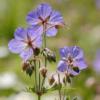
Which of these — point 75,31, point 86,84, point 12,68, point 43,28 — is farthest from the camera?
point 75,31

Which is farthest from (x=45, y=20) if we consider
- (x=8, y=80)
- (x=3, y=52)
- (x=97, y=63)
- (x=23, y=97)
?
(x=3, y=52)

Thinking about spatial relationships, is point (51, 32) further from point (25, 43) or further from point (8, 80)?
point (8, 80)

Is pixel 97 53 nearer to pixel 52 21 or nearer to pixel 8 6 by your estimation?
pixel 8 6

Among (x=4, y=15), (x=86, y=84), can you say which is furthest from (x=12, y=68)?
(x=4, y=15)

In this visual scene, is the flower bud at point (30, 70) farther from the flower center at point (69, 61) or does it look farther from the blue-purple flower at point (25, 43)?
the flower center at point (69, 61)

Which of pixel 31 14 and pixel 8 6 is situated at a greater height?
pixel 31 14

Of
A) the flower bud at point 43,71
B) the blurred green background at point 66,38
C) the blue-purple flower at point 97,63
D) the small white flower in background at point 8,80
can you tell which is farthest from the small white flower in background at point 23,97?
the flower bud at point 43,71

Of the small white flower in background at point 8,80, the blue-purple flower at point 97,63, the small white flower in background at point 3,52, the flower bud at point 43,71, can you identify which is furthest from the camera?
the small white flower in background at point 3,52

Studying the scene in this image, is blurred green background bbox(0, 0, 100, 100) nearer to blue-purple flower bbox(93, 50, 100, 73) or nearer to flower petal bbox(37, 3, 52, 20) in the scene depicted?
blue-purple flower bbox(93, 50, 100, 73)
